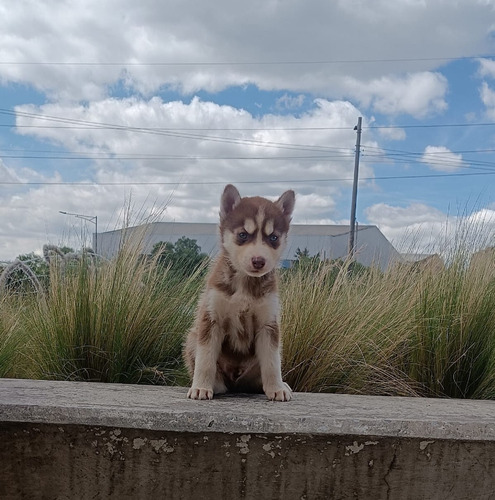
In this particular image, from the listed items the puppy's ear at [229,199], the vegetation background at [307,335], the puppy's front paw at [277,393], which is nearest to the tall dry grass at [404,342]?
the vegetation background at [307,335]

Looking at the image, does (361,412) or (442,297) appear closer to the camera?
(361,412)

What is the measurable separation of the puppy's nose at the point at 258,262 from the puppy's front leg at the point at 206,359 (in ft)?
1.19

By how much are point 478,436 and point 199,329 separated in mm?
1254

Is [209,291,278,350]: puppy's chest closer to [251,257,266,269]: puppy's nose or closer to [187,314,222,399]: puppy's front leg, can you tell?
[187,314,222,399]: puppy's front leg

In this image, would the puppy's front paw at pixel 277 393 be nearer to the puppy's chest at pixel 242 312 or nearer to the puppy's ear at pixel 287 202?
the puppy's chest at pixel 242 312

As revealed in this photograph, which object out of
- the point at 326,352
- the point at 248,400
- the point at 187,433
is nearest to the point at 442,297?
the point at 326,352

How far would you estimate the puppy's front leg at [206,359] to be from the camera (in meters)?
2.53

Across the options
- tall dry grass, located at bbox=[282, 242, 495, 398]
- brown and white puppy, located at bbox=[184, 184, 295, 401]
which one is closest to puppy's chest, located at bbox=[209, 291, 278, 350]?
brown and white puppy, located at bbox=[184, 184, 295, 401]

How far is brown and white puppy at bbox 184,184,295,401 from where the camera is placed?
246 centimetres

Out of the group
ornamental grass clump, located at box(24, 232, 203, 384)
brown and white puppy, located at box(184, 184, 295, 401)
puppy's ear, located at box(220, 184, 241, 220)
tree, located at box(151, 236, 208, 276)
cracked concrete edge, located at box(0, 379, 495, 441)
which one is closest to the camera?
Answer: cracked concrete edge, located at box(0, 379, 495, 441)

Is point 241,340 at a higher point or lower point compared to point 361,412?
higher

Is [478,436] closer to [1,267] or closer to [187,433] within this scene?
[187,433]

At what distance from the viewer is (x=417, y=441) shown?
94.9 inches

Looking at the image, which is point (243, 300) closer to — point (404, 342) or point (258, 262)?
point (258, 262)
